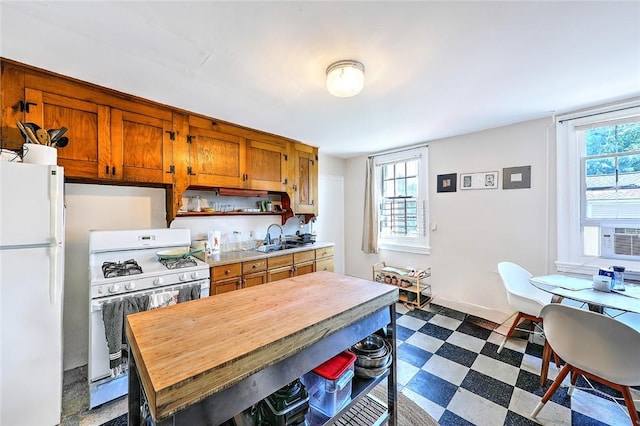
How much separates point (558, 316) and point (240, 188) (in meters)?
3.04

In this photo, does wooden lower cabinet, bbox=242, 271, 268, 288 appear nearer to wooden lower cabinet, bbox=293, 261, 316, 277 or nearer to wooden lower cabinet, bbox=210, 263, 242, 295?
wooden lower cabinet, bbox=210, 263, 242, 295

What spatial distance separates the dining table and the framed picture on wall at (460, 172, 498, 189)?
131cm

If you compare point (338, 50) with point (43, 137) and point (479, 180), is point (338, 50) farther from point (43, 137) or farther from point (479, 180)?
point (479, 180)

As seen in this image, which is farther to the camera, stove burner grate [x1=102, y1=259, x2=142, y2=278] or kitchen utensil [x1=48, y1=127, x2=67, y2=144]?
stove burner grate [x1=102, y1=259, x2=142, y2=278]

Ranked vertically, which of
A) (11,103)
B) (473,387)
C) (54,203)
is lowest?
(473,387)

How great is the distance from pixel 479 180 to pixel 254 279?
10.1 ft

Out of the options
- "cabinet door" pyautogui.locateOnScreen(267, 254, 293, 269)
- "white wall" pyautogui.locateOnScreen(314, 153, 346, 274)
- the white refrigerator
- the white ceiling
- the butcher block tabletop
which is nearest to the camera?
the butcher block tabletop

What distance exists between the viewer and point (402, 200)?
411cm

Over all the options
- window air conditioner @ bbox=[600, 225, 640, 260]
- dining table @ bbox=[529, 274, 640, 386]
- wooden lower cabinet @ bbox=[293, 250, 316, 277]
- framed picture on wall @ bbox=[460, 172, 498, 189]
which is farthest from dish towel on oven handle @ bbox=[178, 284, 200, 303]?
window air conditioner @ bbox=[600, 225, 640, 260]

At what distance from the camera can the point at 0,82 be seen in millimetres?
1693

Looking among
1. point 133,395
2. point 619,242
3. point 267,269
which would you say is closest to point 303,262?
point 267,269

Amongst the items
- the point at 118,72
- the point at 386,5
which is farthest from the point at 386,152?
the point at 118,72

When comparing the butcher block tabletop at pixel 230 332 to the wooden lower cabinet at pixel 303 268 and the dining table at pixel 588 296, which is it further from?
the wooden lower cabinet at pixel 303 268

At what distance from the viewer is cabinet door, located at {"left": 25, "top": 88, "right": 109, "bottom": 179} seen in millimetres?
1841
